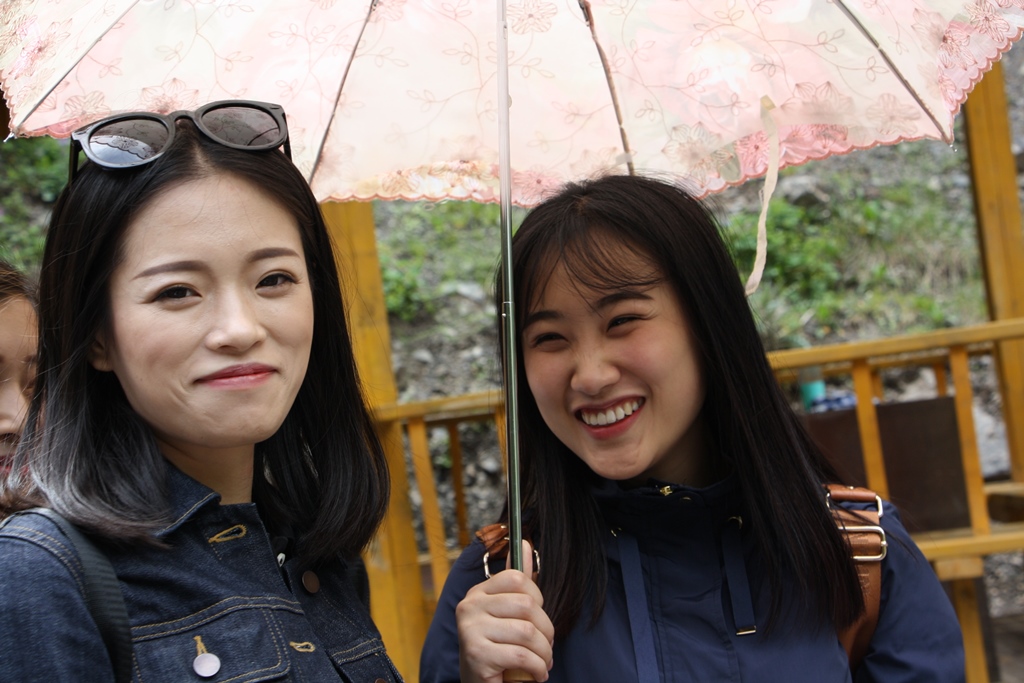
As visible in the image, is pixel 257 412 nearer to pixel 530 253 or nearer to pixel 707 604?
pixel 530 253

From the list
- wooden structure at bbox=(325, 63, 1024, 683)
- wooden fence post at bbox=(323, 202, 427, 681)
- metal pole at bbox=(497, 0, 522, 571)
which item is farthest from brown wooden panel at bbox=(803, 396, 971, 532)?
metal pole at bbox=(497, 0, 522, 571)

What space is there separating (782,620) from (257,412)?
1.02 m

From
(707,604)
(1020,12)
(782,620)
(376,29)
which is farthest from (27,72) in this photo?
(1020,12)

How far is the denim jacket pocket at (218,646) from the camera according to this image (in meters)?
1.30

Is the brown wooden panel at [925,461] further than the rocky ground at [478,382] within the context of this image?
No

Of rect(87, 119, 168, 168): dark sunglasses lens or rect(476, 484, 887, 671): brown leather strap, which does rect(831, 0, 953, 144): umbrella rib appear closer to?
rect(476, 484, 887, 671): brown leather strap

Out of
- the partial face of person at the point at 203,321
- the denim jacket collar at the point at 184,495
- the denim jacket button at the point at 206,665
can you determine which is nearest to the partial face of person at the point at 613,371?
the partial face of person at the point at 203,321

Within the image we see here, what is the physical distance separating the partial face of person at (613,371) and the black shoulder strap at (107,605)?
2.82 feet

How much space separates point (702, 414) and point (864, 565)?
43 centimetres

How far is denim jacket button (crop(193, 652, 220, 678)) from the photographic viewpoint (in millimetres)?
1319

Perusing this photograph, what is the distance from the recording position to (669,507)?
1847 mm

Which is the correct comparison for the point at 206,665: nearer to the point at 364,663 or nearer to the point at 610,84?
the point at 364,663

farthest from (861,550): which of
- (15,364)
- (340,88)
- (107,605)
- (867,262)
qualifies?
(867,262)

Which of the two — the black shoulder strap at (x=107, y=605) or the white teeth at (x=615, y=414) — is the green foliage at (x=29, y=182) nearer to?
the white teeth at (x=615, y=414)
